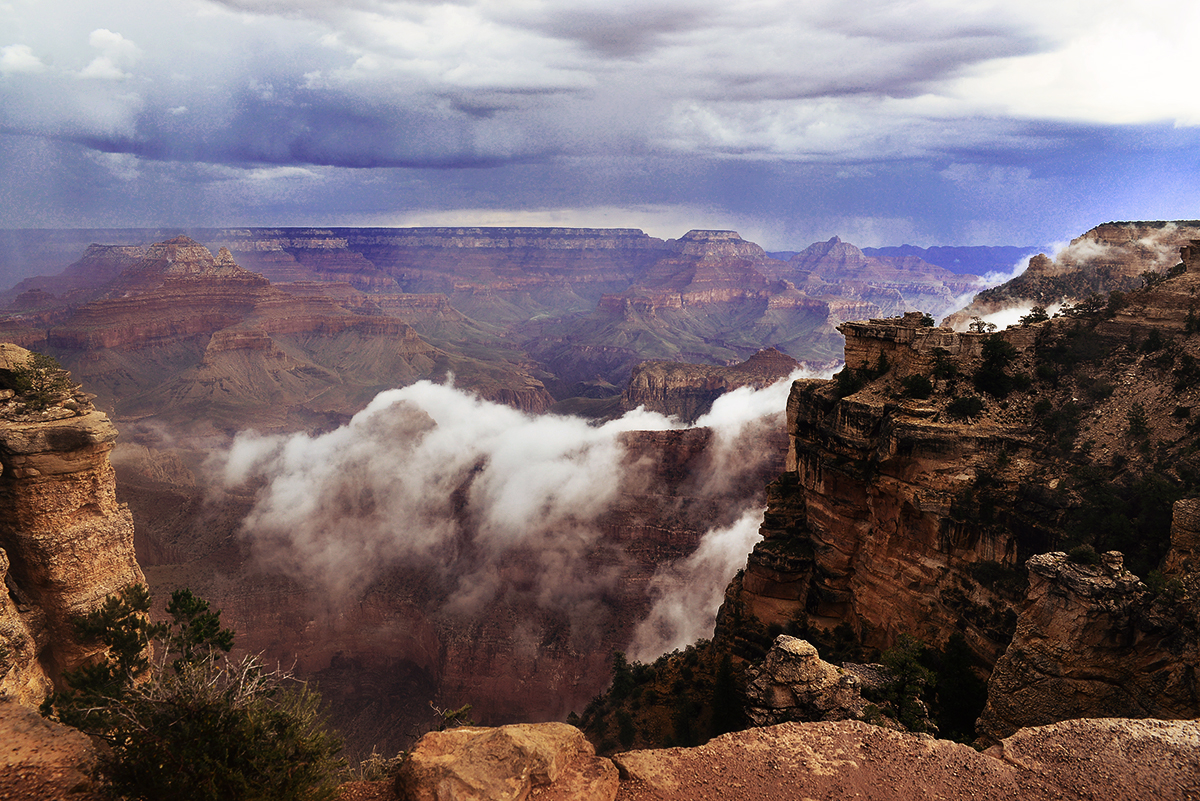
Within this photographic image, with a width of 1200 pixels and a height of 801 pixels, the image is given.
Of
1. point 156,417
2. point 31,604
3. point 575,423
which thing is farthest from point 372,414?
point 31,604

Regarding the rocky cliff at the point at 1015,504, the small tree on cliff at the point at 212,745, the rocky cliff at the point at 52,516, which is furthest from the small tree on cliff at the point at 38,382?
the rocky cliff at the point at 1015,504

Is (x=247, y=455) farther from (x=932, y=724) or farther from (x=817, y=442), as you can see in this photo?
(x=932, y=724)

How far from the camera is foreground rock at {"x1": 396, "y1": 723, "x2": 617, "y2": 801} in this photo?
15148 mm

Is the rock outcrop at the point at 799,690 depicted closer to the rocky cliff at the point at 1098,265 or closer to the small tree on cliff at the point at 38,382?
the small tree on cliff at the point at 38,382

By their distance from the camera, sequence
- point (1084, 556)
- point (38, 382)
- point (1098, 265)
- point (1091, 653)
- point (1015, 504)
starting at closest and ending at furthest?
A: 1. point (1091, 653)
2. point (1084, 556)
3. point (38, 382)
4. point (1015, 504)
5. point (1098, 265)

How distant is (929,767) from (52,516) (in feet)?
115

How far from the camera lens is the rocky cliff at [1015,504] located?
880 inches

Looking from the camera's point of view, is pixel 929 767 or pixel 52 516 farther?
pixel 52 516

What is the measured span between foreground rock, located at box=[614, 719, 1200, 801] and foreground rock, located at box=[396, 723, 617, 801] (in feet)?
4.11

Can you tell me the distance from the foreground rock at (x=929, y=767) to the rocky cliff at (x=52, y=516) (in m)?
25.7

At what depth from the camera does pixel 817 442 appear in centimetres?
4219

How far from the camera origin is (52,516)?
27109 millimetres

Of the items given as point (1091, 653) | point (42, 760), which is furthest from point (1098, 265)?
point (42, 760)

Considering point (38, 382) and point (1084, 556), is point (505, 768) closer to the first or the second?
point (1084, 556)
